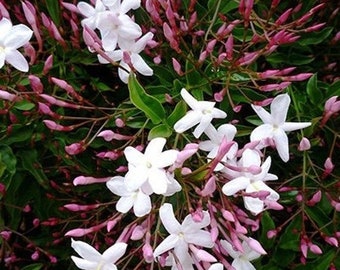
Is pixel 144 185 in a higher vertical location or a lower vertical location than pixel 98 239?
higher

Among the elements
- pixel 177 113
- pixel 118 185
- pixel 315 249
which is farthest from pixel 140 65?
pixel 315 249

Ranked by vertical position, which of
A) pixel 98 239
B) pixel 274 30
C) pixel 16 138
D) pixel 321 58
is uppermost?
pixel 274 30

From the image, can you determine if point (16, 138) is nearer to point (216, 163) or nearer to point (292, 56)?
point (216, 163)

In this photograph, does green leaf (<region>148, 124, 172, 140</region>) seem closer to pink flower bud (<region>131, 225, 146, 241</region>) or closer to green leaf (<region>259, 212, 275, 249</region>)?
pink flower bud (<region>131, 225, 146, 241</region>)

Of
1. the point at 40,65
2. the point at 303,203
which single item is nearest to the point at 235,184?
the point at 303,203

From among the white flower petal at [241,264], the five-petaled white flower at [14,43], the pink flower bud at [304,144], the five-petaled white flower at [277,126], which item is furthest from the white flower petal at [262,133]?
the five-petaled white flower at [14,43]

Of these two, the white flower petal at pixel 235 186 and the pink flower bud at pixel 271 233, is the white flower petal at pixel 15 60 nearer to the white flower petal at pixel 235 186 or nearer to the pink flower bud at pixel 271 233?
the white flower petal at pixel 235 186

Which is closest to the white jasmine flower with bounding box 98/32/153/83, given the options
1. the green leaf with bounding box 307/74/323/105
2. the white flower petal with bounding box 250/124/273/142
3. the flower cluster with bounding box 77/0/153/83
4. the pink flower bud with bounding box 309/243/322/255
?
the flower cluster with bounding box 77/0/153/83
